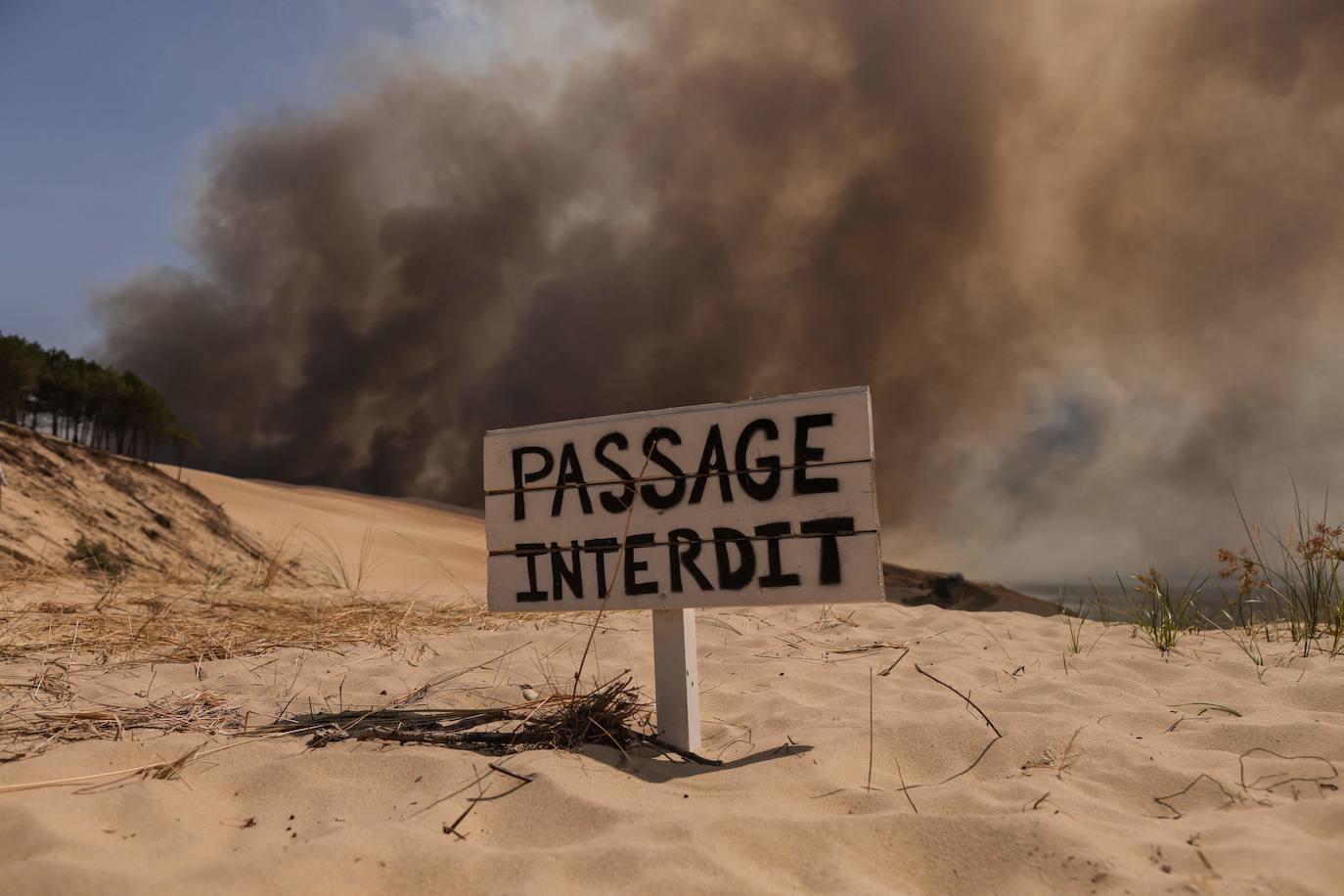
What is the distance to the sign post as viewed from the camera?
2.41 meters

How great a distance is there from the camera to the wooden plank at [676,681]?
8.10 feet

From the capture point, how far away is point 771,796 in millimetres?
1979

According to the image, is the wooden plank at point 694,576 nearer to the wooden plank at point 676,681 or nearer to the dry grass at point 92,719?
the wooden plank at point 676,681

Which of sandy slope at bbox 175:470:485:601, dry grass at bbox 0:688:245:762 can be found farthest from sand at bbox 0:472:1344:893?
sandy slope at bbox 175:470:485:601

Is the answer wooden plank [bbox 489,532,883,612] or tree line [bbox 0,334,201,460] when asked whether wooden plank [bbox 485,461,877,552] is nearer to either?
wooden plank [bbox 489,532,883,612]

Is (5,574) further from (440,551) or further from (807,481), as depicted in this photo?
(440,551)

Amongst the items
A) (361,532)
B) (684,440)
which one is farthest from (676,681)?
(361,532)

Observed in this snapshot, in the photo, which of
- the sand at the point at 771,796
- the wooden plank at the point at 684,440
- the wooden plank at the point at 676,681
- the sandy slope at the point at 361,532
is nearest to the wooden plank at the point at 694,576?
the wooden plank at the point at 676,681

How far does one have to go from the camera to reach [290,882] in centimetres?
150

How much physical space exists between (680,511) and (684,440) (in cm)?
22

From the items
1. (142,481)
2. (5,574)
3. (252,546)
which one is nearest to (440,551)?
(252,546)

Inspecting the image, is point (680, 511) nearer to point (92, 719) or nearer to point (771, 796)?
point (771, 796)

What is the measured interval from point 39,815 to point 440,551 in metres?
14.8

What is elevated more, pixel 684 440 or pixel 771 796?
pixel 684 440
